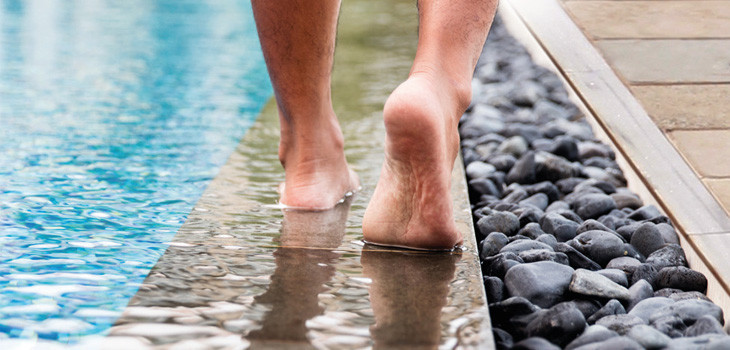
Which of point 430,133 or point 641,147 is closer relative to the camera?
point 430,133

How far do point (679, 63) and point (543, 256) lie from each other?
73cm

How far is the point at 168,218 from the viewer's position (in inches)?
59.4

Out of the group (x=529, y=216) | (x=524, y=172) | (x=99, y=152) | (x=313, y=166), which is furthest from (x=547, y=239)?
(x=99, y=152)

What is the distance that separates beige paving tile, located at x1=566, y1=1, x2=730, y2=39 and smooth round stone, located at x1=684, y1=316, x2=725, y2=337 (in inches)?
39.3

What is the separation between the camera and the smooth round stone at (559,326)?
1045mm

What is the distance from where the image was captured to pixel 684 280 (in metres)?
1.29

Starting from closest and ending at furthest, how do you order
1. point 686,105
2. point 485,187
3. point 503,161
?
point 686,105 < point 485,187 < point 503,161

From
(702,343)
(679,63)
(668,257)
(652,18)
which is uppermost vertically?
(652,18)

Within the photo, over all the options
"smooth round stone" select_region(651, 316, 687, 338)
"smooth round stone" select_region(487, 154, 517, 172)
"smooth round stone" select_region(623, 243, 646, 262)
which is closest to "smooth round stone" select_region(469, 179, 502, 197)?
"smooth round stone" select_region(487, 154, 517, 172)

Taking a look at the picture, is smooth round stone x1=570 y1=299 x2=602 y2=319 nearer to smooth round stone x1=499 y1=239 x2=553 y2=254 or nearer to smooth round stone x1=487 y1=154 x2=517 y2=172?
smooth round stone x1=499 y1=239 x2=553 y2=254

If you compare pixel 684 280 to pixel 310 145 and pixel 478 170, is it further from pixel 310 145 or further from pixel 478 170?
pixel 478 170

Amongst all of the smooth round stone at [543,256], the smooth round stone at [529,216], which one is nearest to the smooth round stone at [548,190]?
the smooth round stone at [529,216]

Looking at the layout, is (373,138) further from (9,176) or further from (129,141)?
(9,176)

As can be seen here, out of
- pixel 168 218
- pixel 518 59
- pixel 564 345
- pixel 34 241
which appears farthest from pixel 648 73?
pixel 518 59
